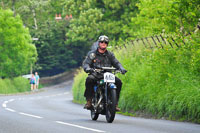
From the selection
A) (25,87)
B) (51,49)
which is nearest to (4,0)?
(51,49)

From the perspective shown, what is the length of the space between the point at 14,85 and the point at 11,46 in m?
3.67

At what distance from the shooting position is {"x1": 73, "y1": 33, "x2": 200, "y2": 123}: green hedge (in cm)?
1330

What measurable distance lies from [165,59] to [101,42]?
4.33m

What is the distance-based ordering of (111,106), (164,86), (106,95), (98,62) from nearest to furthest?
1. (111,106)
2. (106,95)
3. (98,62)
4. (164,86)

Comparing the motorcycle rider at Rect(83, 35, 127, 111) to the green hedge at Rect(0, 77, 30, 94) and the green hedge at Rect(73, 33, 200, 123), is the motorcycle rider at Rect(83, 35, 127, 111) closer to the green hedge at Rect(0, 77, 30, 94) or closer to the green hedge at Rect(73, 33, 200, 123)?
the green hedge at Rect(73, 33, 200, 123)

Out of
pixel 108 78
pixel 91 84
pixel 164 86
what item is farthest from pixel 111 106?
pixel 164 86

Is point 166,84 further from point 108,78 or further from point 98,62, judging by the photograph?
point 108,78

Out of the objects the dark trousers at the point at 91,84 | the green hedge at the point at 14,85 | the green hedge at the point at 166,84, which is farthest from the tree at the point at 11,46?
the dark trousers at the point at 91,84

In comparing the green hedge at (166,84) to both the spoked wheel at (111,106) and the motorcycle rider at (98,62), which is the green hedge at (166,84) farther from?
the spoked wheel at (111,106)

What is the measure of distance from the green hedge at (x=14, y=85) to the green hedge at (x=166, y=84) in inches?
1082

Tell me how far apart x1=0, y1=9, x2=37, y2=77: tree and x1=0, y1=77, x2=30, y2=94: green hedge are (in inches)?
33.0

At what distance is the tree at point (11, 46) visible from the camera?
4906 centimetres

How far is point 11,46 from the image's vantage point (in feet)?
162

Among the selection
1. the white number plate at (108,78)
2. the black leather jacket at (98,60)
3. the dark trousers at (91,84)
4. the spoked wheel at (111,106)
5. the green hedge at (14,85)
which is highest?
the black leather jacket at (98,60)
